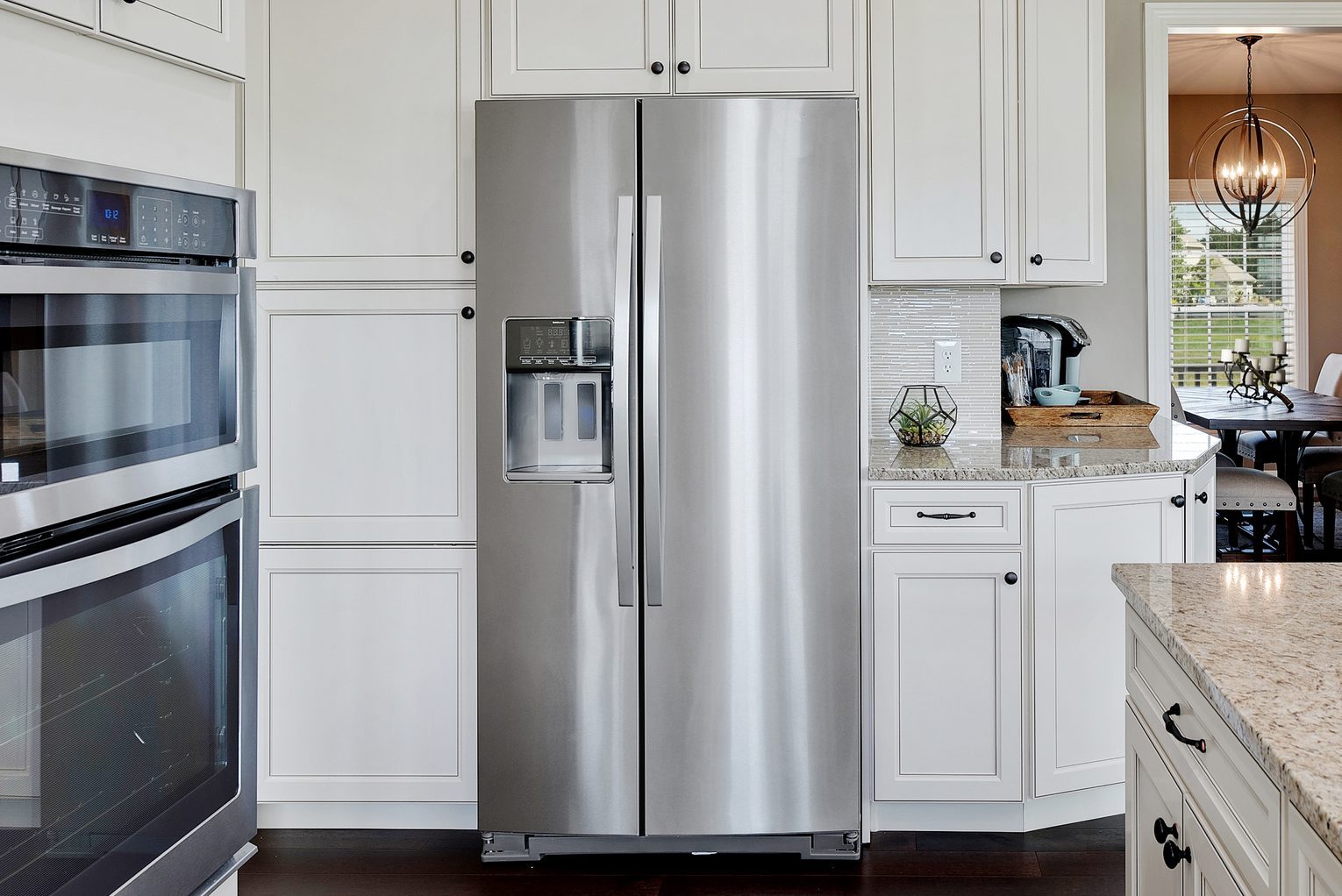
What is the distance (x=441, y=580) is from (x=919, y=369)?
1419 millimetres

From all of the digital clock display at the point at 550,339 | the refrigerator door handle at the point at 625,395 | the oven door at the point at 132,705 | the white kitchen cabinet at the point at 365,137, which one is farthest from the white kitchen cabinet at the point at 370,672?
the oven door at the point at 132,705

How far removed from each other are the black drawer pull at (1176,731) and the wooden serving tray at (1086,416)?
1.91m

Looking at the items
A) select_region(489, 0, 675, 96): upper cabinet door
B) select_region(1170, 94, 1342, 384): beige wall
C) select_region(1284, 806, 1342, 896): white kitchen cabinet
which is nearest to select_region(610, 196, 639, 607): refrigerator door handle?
select_region(489, 0, 675, 96): upper cabinet door

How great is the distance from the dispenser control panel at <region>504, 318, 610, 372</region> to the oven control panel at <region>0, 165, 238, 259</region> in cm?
87

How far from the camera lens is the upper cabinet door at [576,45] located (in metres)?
2.37

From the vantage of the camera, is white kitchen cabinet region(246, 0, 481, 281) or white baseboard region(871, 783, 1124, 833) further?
white baseboard region(871, 783, 1124, 833)

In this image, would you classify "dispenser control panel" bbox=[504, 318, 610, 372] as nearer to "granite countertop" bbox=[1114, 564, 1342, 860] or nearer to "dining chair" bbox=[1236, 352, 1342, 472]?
"granite countertop" bbox=[1114, 564, 1342, 860]

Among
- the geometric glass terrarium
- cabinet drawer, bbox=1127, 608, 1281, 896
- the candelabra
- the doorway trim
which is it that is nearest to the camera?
cabinet drawer, bbox=1127, 608, 1281, 896

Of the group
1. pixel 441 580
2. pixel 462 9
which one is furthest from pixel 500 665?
pixel 462 9

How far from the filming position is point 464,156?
2369 millimetres

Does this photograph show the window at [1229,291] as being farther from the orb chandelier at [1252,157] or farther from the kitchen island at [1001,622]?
the kitchen island at [1001,622]

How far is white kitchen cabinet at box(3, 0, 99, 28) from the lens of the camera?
1.17m

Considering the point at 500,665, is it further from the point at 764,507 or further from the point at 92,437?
the point at 92,437

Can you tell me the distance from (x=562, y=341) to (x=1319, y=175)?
6.67m
